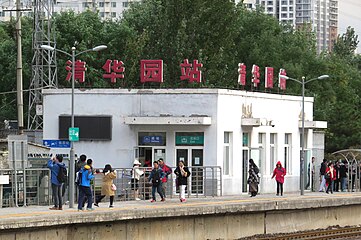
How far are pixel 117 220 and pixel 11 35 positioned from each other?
67.4 meters

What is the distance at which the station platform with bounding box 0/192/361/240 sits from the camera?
3045 cm

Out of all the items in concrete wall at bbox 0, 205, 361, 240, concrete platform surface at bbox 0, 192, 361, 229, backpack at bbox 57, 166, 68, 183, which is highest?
backpack at bbox 57, 166, 68, 183

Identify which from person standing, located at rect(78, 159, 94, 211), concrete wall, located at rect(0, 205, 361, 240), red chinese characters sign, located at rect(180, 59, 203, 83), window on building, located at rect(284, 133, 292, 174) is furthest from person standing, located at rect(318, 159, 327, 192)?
person standing, located at rect(78, 159, 94, 211)

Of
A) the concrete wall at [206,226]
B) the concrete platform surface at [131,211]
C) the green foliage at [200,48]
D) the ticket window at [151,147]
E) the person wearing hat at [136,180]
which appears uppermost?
the green foliage at [200,48]

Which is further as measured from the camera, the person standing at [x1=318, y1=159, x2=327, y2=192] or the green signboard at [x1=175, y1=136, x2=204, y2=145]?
the person standing at [x1=318, y1=159, x2=327, y2=192]

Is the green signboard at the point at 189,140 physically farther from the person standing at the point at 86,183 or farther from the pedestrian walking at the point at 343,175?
the person standing at the point at 86,183

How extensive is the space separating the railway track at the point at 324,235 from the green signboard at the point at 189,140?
9.31 m

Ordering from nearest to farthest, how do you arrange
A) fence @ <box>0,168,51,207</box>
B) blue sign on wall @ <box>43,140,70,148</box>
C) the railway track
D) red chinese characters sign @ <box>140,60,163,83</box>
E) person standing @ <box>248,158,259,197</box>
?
fence @ <box>0,168,51,207</box> < the railway track < person standing @ <box>248,158,259,197</box> < blue sign on wall @ <box>43,140,70,148</box> < red chinese characters sign @ <box>140,60,163,83</box>

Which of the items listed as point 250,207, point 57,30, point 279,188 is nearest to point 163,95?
point 279,188

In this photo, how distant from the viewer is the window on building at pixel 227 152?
171 ft

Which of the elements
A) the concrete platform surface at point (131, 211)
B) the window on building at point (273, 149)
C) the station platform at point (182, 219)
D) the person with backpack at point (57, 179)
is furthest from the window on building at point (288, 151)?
the person with backpack at point (57, 179)

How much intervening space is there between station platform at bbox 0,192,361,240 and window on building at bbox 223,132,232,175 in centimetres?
562

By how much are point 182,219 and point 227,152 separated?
54.1 ft

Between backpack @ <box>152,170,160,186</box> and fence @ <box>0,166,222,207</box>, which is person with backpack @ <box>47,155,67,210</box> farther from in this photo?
backpack @ <box>152,170,160,186</box>
